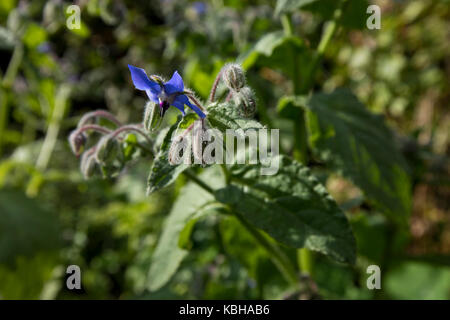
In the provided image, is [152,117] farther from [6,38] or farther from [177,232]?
[6,38]

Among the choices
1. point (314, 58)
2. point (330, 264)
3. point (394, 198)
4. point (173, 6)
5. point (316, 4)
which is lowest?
point (330, 264)

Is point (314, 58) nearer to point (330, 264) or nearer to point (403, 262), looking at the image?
point (330, 264)

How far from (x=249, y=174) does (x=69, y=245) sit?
167 cm

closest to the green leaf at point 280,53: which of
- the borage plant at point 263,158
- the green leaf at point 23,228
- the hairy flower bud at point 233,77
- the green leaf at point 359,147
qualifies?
the borage plant at point 263,158

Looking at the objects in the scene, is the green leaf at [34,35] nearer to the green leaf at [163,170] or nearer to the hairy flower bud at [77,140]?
the hairy flower bud at [77,140]

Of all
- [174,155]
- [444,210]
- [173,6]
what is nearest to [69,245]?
[173,6]

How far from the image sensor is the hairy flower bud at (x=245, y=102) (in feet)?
2.89

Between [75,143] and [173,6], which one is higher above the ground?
[173,6]

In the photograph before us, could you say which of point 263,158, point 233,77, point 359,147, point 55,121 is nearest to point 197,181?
point 263,158

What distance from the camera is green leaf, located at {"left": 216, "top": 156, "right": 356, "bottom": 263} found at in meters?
0.99

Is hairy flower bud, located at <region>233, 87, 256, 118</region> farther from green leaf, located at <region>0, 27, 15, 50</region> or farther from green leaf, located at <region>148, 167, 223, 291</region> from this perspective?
green leaf, located at <region>0, 27, 15, 50</region>

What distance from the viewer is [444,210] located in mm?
2648

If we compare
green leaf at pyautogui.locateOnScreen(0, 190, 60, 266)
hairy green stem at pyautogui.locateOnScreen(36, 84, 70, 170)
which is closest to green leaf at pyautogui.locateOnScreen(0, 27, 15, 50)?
hairy green stem at pyautogui.locateOnScreen(36, 84, 70, 170)
